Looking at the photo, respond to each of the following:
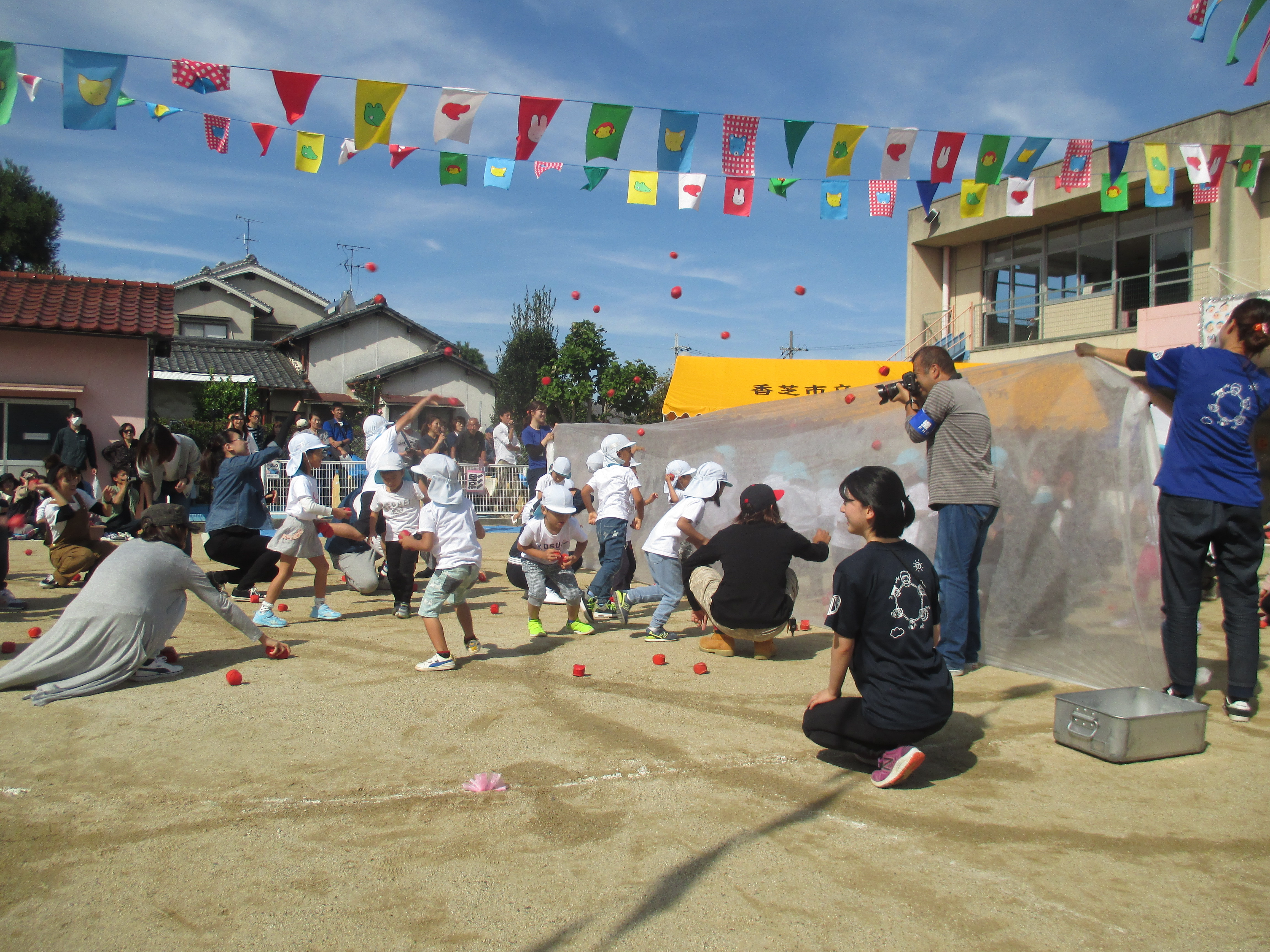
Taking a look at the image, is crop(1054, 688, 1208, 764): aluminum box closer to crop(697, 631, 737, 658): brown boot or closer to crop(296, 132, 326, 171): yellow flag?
crop(697, 631, 737, 658): brown boot

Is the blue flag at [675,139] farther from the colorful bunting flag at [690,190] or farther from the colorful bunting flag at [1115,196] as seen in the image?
the colorful bunting flag at [1115,196]

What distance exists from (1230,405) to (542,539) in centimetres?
469

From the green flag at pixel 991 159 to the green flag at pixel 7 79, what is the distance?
9.23m

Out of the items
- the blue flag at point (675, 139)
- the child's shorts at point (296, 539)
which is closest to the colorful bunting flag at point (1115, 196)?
the blue flag at point (675, 139)

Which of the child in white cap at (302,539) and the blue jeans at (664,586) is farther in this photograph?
the child in white cap at (302,539)

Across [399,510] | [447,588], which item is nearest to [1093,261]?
[399,510]

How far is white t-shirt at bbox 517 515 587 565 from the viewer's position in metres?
6.71

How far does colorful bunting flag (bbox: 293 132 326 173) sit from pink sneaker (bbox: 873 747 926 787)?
7.76 m

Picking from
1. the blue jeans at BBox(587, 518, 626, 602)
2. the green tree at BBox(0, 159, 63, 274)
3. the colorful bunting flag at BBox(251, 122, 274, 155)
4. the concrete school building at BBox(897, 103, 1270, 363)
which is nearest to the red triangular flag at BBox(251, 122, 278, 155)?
the colorful bunting flag at BBox(251, 122, 274, 155)

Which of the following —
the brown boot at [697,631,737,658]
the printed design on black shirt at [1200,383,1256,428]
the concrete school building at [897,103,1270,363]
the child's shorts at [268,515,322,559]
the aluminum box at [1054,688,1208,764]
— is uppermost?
the concrete school building at [897,103,1270,363]

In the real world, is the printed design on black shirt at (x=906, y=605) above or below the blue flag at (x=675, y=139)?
below

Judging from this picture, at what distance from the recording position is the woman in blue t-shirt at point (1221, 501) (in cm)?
421

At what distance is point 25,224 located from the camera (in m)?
31.2

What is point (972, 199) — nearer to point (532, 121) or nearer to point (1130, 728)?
point (532, 121)
